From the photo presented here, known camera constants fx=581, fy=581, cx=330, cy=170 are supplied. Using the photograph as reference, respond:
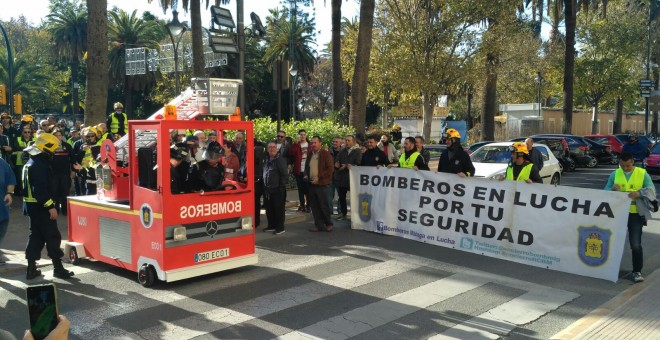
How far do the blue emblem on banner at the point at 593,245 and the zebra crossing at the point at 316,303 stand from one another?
1056 mm

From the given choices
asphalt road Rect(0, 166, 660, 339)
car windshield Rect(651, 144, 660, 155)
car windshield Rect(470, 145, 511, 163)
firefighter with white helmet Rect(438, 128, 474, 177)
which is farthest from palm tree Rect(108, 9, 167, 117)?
asphalt road Rect(0, 166, 660, 339)

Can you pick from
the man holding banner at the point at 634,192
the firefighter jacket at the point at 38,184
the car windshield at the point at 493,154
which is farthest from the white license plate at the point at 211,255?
the car windshield at the point at 493,154

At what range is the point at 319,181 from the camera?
35.6 feet

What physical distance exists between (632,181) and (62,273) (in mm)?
7595

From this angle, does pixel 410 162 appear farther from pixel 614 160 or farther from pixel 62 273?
pixel 614 160

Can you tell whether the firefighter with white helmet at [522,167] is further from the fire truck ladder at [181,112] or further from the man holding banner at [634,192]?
the fire truck ladder at [181,112]

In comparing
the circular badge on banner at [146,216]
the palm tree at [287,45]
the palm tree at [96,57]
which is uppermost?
the palm tree at [287,45]

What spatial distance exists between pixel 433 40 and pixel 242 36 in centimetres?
1488

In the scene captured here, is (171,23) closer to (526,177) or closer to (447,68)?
(447,68)

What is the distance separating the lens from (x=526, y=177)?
9125 millimetres

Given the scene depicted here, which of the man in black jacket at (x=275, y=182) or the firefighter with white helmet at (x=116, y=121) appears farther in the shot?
the firefighter with white helmet at (x=116, y=121)

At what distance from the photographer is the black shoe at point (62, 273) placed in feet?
25.0

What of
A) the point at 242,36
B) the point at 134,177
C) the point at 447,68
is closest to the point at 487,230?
the point at 134,177

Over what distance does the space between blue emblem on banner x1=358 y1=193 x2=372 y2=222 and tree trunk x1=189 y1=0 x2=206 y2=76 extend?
409 inches
